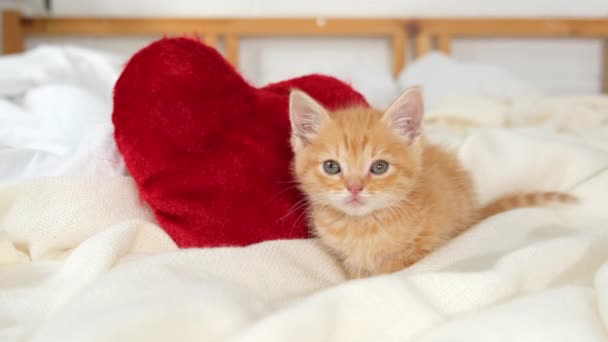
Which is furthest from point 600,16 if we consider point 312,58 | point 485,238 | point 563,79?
point 485,238

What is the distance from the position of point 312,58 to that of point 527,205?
1.89m

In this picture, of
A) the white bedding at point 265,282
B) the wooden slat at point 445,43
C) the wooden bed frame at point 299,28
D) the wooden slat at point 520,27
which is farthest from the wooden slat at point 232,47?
the white bedding at point 265,282

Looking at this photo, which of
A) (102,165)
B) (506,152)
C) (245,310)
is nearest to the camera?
(245,310)

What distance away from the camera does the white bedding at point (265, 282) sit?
2.01ft

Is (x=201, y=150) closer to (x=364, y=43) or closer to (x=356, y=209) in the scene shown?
(x=356, y=209)

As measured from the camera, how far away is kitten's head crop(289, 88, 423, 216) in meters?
0.97

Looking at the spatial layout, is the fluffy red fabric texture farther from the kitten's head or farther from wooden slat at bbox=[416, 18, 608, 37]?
wooden slat at bbox=[416, 18, 608, 37]

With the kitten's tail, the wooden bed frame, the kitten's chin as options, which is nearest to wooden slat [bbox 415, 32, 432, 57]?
the wooden bed frame

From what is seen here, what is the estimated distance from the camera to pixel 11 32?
8.75 feet

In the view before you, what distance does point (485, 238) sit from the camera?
984 mm

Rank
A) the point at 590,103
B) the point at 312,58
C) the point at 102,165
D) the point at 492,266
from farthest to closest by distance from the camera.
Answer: the point at 312,58 < the point at 590,103 < the point at 102,165 < the point at 492,266

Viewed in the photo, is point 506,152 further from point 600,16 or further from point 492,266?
point 600,16

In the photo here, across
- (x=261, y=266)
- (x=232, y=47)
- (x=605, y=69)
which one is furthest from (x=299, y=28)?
(x=261, y=266)

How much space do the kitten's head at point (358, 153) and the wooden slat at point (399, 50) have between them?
1802 millimetres
